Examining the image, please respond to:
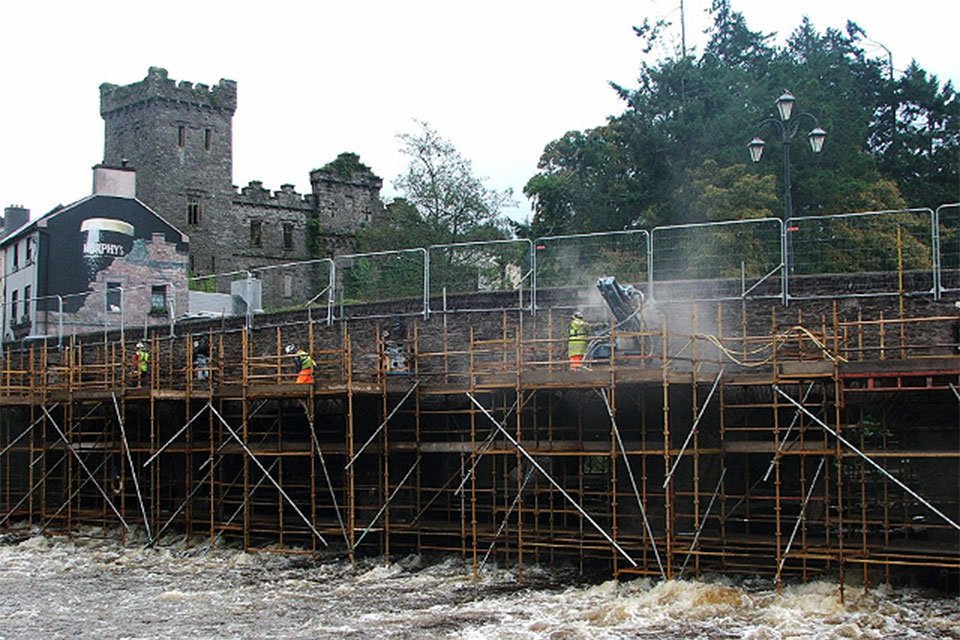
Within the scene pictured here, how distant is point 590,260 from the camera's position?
22875mm

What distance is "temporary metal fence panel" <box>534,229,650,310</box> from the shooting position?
2233 centimetres

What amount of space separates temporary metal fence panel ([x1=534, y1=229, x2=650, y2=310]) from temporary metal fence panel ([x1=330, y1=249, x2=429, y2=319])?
7.87ft

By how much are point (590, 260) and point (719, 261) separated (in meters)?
2.61

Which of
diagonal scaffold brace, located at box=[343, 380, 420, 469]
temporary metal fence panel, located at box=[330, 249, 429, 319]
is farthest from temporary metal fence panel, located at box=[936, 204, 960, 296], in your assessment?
temporary metal fence panel, located at box=[330, 249, 429, 319]

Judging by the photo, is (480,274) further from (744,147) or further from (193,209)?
(193,209)

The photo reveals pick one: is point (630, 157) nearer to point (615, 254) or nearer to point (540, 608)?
point (615, 254)


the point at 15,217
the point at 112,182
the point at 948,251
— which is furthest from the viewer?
the point at 15,217

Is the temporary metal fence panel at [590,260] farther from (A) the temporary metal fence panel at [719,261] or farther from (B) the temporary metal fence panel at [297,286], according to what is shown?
(B) the temporary metal fence panel at [297,286]

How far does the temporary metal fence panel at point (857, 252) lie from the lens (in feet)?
65.2

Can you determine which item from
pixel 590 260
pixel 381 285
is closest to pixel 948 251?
pixel 590 260

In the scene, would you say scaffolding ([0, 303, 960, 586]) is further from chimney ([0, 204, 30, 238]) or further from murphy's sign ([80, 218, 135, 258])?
chimney ([0, 204, 30, 238])

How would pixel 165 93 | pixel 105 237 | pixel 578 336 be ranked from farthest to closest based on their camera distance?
pixel 165 93, pixel 105 237, pixel 578 336

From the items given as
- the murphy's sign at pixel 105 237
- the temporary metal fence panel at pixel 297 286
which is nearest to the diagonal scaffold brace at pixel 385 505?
the temporary metal fence panel at pixel 297 286

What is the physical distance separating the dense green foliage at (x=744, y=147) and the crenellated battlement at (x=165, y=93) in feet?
68.1
